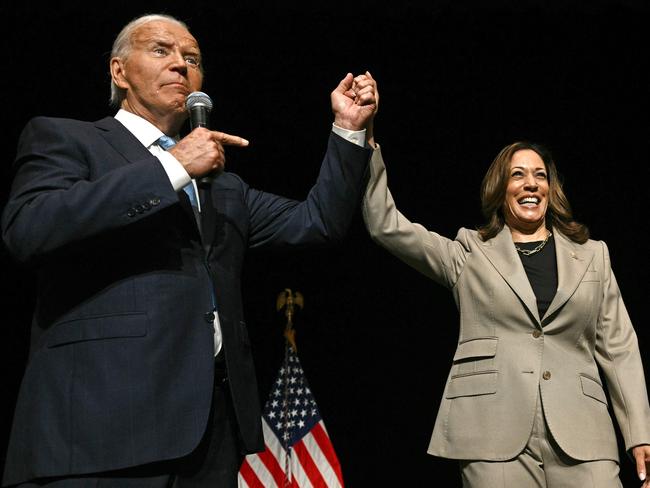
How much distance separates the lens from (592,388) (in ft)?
9.43

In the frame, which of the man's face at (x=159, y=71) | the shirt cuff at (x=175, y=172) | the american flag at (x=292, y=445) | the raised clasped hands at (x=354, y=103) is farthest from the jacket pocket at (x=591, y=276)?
the american flag at (x=292, y=445)

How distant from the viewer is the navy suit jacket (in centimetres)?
170

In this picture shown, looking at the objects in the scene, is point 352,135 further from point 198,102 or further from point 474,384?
point 474,384

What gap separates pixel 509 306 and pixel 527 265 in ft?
0.66

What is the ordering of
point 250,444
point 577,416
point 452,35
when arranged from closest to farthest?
1. point 250,444
2. point 577,416
3. point 452,35

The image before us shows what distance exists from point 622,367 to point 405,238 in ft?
2.48

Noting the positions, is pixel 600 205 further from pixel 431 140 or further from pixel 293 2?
pixel 293 2

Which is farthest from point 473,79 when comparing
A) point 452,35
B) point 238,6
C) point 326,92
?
point 238,6

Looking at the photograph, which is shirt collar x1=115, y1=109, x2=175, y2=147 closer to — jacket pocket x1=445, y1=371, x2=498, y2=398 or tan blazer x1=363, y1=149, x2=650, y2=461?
tan blazer x1=363, y1=149, x2=650, y2=461

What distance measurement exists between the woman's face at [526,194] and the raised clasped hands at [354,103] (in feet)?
3.49

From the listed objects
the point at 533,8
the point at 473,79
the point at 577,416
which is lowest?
the point at 577,416

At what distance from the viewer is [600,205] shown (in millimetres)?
4570

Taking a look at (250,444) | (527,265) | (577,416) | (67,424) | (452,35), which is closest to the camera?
(67,424)

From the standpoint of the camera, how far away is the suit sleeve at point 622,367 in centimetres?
296
